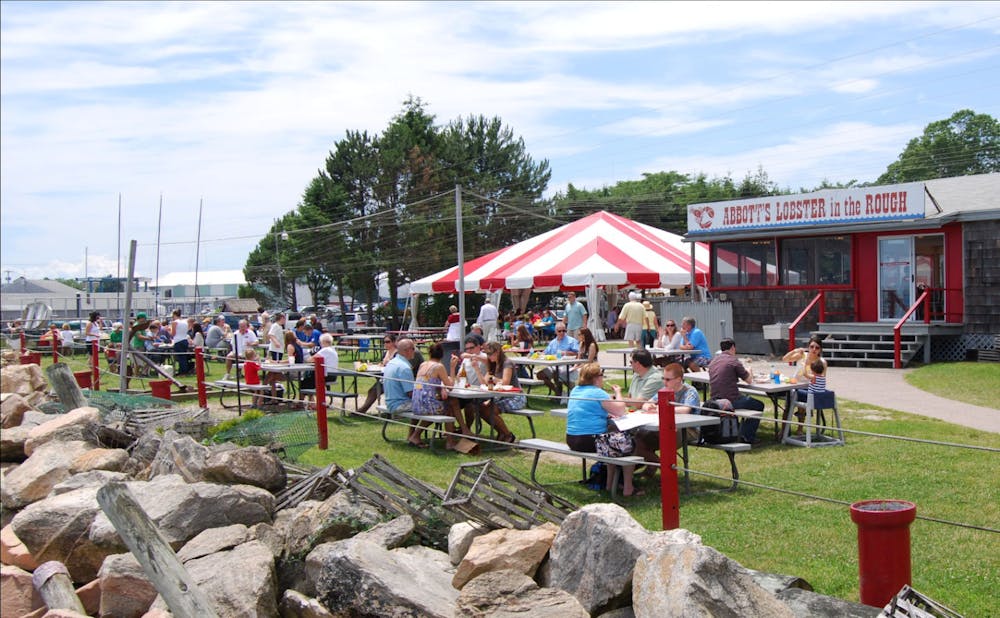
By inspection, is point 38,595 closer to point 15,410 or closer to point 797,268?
point 15,410

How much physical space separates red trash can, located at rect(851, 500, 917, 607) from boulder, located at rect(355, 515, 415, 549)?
2.93 metres

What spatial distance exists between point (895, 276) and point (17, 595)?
17489 millimetres

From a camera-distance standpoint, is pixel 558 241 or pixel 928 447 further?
pixel 558 241

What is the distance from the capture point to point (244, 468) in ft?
25.5

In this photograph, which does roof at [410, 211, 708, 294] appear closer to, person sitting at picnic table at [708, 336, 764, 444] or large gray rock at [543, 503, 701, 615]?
person sitting at picnic table at [708, 336, 764, 444]

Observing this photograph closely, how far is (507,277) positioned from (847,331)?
8557mm

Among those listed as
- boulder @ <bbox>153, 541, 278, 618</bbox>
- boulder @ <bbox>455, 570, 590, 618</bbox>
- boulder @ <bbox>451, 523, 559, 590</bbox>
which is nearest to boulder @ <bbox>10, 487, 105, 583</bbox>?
boulder @ <bbox>153, 541, 278, 618</bbox>

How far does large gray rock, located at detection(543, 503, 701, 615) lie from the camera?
5.03m

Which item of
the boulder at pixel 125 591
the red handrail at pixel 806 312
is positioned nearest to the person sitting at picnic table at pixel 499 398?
the boulder at pixel 125 591

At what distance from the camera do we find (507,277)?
24172 mm

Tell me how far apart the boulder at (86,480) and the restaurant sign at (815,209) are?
15.6 m

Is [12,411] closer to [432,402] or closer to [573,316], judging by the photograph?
[432,402]

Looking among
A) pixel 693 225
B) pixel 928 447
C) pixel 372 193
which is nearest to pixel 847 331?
pixel 693 225

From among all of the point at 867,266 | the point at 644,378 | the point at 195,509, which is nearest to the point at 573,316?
the point at 867,266
